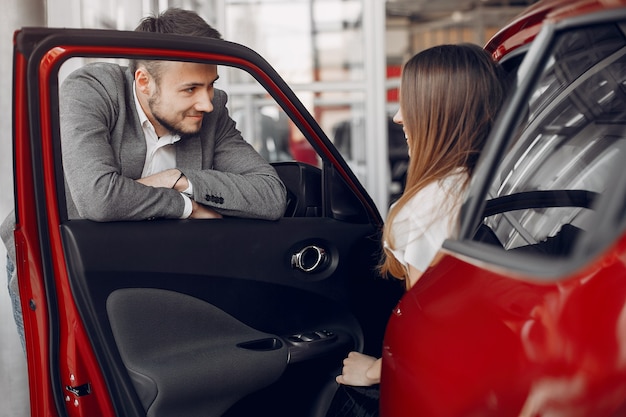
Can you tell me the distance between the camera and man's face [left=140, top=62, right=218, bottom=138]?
2348mm

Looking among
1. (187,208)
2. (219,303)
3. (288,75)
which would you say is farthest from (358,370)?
(288,75)

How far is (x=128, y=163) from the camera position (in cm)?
228

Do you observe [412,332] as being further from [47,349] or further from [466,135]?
[47,349]

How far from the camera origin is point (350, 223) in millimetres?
2398

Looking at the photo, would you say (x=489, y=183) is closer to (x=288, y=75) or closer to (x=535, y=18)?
(x=535, y=18)

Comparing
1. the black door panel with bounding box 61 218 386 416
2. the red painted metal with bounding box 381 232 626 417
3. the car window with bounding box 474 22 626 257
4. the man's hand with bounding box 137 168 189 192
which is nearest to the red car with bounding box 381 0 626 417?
the red painted metal with bounding box 381 232 626 417

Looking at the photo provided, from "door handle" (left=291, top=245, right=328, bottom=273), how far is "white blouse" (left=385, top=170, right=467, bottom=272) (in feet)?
1.11

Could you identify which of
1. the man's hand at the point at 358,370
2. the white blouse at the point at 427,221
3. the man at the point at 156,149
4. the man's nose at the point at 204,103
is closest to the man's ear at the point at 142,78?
the man at the point at 156,149

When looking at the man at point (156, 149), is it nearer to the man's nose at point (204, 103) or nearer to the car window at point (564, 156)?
the man's nose at point (204, 103)

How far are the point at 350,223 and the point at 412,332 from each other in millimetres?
834

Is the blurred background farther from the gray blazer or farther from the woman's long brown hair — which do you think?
the woman's long brown hair

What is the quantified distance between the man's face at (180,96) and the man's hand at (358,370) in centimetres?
83

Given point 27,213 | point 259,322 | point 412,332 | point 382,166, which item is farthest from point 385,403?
point 382,166

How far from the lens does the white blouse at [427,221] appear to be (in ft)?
6.47
